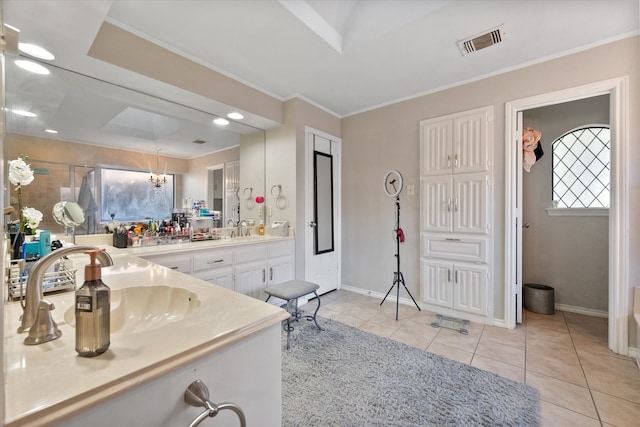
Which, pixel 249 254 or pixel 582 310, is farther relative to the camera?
pixel 582 310

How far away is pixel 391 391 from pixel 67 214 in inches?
101

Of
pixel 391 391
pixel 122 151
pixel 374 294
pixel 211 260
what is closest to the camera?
pixel 391 391

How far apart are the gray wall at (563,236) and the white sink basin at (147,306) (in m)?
3.86

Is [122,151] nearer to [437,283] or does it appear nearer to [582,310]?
[437,283]

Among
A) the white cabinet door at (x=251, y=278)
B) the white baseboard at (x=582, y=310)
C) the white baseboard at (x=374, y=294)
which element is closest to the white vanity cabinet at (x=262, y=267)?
the white cabinet door at (x=251, y=278)

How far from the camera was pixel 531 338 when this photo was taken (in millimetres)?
2428

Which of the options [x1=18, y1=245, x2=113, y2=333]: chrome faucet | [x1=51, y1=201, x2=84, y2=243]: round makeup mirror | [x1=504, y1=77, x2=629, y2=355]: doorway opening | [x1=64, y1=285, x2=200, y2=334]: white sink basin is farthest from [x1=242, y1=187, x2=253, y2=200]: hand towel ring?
[x1=504, y1=77, x2=629, y2=355]: doorway opening

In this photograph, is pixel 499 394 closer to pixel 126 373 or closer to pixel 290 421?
pixel 290 421

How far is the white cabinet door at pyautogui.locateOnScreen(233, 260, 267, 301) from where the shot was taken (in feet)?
8.84

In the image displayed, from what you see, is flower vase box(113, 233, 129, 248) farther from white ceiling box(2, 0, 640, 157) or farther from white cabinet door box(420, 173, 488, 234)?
white cabinet door box(420, 173, 488, 234)

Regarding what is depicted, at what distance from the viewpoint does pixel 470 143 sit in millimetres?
2824

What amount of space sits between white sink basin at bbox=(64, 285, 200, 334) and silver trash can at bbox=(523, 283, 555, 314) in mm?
3586

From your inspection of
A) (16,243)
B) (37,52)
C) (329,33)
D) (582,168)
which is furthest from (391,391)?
(582,168)

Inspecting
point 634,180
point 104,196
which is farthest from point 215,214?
point 634,180
